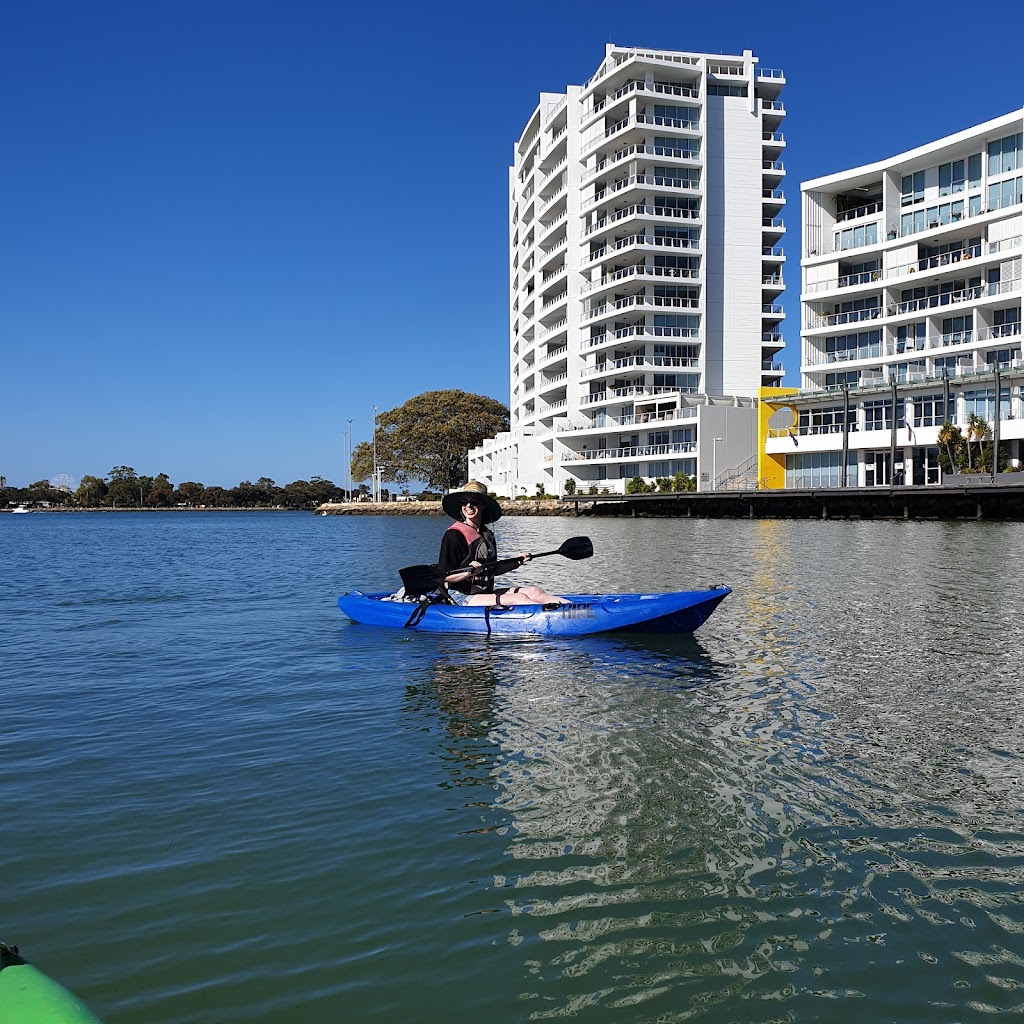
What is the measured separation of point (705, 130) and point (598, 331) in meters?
19.4

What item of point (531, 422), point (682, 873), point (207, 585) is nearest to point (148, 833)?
point (682, 873)

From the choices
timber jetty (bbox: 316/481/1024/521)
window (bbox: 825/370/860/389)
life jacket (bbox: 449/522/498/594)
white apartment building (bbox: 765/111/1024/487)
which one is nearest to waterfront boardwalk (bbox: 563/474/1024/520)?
timber jetty (bbox: 316/481/1024/521)

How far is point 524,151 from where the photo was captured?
103562 mm

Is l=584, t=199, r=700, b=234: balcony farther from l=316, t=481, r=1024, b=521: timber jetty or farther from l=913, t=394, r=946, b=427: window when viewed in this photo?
l=913, t=394, r=946, b=427: window

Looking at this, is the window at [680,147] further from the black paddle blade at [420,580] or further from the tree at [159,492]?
the tree at [159,492]

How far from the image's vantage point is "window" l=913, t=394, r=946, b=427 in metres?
54.4

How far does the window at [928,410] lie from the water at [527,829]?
47.2m

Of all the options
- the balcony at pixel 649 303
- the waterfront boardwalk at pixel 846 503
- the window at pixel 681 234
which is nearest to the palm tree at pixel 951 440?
the waterfront boardwalk at pixel 846 503

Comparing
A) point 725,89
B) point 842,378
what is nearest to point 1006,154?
point 842,378

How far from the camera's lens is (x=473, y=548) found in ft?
39.7

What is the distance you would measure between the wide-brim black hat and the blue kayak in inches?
51.9

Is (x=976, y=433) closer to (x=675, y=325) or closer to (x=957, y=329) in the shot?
(x=957, y=329)

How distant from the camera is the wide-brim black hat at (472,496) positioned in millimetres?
11836

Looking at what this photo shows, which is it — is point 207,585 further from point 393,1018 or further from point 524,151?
point 524,151
